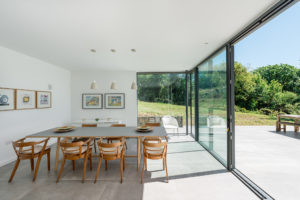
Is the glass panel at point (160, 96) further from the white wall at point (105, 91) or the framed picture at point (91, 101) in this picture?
the framed picture at point (91, 101)

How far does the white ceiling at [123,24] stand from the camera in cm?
173

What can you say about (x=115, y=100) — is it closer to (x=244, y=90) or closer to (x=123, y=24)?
(x=123, y=24)

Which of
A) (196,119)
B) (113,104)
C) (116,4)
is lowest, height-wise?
(196,119)

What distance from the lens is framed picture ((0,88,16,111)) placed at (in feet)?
10.1

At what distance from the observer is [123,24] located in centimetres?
217

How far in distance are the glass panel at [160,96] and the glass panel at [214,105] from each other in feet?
4.46

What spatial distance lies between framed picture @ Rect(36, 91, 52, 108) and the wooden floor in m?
1.65

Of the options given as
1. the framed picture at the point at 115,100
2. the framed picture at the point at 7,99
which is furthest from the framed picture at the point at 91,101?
the framed picture at the point at 7,99

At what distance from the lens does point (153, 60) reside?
4.15 metres

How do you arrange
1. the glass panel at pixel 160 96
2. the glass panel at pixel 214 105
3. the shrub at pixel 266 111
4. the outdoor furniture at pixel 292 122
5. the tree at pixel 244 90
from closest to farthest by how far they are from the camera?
the glass panel at pixel 214 105
the outdoor furniture at pixel 292 122
the shrub at pixel 266 111
the tree at pixel 244 90
the glass panel at pixel 160 96

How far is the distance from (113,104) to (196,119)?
10.5ft

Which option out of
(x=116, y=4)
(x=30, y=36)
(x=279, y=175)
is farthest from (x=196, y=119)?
(x=30, y=36)

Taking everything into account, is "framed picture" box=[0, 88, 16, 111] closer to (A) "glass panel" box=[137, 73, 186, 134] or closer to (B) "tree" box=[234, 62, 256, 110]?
(A) "glass panel" box=[137, 73, 186, 134]

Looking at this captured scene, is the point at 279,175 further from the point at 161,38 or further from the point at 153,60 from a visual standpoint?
the point at 153,60
